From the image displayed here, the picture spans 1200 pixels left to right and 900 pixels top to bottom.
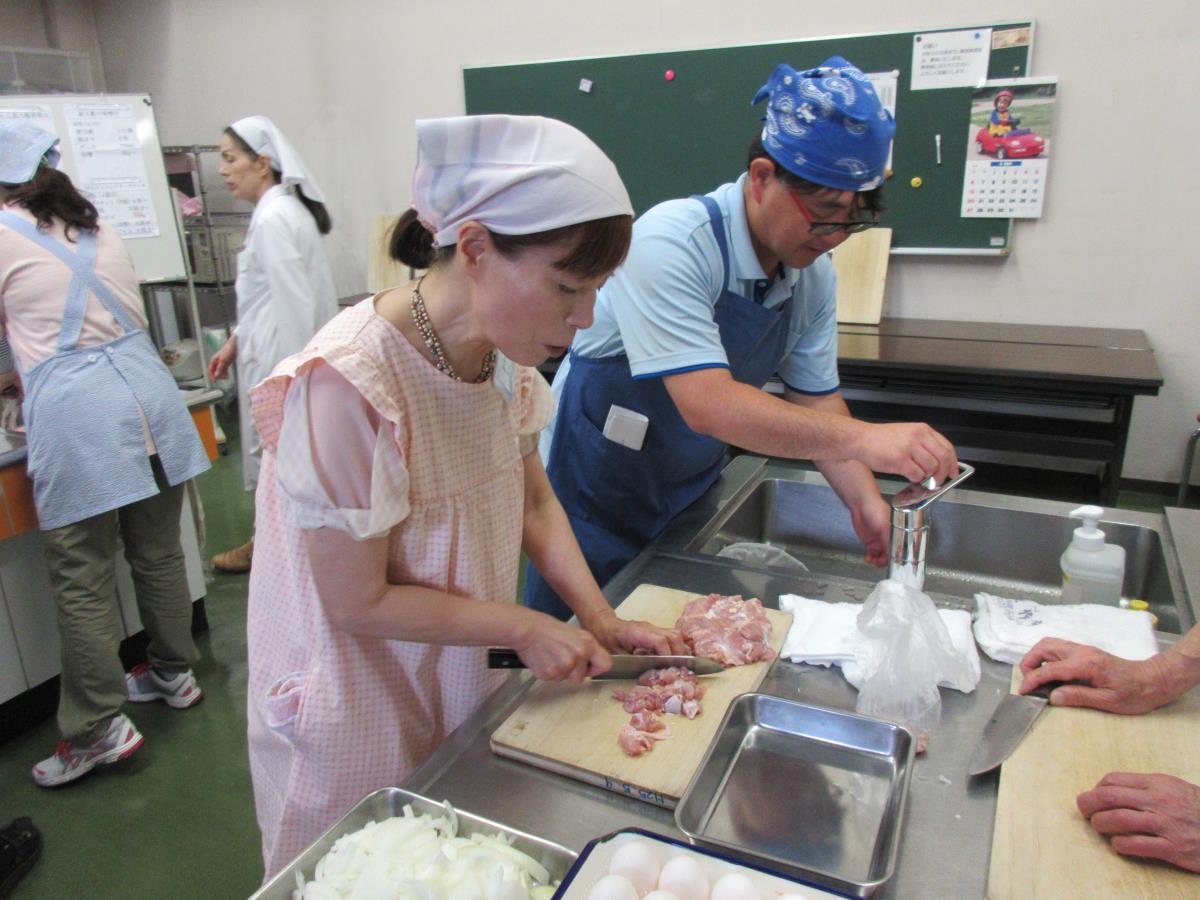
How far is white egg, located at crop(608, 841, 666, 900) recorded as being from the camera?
0.76m

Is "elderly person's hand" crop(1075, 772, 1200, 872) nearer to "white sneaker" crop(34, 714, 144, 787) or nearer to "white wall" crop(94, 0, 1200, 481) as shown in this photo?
"white sneaker" crop(34, 714, 144, 787)

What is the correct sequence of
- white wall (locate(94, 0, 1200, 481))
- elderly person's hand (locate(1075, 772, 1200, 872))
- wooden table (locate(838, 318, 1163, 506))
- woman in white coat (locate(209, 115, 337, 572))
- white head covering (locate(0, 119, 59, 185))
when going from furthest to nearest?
white wall (locate(94, 0, 1200, 481)) < woman in white coat (locate(209, 115, 337, 572)) < wooden table (locate(838, 318, 1163, 506)) < white head covering (locate(0, 119, 59, 185)) < elderly person's hand (locate(1075, 772, 1200, 872))

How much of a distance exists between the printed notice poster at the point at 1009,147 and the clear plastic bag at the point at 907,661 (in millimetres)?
3277

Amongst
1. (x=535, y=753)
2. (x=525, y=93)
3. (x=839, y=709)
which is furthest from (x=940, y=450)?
(x=525, y=93)

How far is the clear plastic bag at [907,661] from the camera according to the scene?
1140mm

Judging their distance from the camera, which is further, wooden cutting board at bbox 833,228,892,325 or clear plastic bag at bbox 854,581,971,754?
wooden cutting board at bbox 833,228,892,325

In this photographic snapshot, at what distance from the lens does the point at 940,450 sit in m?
1.30

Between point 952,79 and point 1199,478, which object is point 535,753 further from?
point 1199,478

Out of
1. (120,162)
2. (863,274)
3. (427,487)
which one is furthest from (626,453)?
(120,162)

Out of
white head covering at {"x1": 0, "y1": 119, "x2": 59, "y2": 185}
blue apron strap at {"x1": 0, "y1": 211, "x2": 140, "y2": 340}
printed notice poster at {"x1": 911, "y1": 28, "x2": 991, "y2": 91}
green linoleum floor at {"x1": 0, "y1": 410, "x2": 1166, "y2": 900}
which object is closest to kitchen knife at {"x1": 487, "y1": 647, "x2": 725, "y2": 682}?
green linoleum floor at {"x1": 0, "y1": 410, "x2": 1166, "y2": 900}

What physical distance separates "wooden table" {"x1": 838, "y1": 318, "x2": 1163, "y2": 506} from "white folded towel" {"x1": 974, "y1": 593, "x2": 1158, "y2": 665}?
1.90m

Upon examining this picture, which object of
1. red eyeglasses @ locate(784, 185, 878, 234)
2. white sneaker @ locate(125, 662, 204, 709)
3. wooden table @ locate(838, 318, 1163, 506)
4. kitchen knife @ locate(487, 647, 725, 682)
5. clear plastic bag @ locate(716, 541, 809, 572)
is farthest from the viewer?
wooden table @ locate(838, 318, 1163, 506)

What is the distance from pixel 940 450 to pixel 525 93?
13.6ft

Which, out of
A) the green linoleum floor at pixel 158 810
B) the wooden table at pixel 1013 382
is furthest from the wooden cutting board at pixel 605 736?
the wooden table at pixel 1013 382
